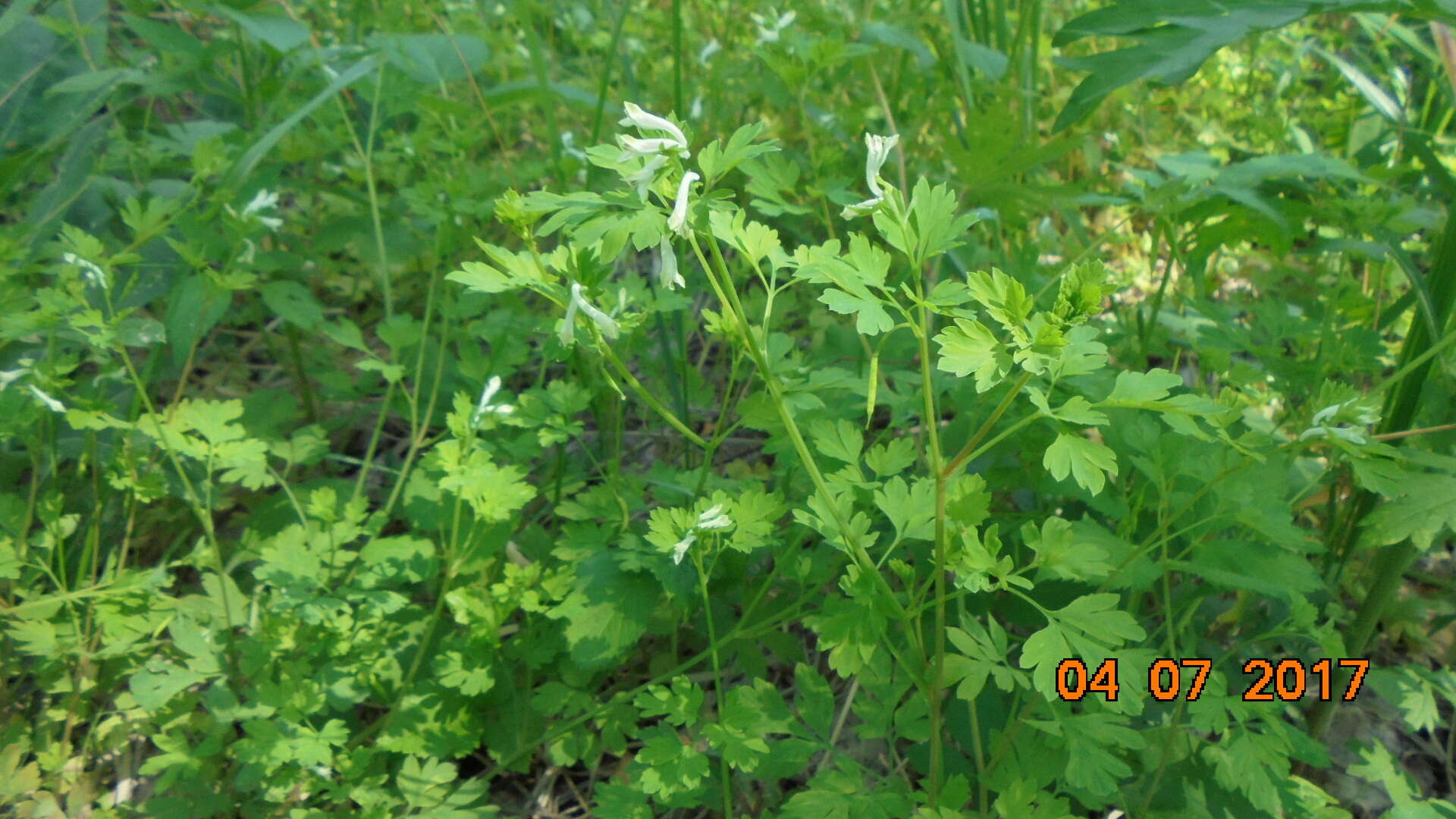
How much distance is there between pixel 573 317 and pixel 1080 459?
523 millimetres

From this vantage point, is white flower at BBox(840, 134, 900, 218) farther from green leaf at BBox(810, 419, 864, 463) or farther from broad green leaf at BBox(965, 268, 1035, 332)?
green leaf at BBox(810, 419, 864, 463)

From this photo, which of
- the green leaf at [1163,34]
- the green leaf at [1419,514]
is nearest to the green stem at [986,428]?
the green leaf at [1163,34]

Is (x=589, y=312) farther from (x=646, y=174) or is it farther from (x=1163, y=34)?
(x=1163, y=34)

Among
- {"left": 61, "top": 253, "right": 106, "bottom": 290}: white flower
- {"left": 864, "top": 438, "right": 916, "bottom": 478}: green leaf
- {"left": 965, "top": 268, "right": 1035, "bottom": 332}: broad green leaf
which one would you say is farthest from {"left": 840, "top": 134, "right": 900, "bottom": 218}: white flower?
{"left": 61, "top": 253, "right": 106, "bottom": 290}: white flower

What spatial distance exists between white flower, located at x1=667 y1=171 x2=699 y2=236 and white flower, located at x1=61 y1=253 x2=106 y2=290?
0.98 meters

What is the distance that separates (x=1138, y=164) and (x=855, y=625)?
218 cm

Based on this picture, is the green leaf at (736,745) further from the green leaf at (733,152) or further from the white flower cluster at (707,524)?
the green leaf at (733,152)

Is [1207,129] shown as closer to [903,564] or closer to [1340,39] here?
[1340,39]

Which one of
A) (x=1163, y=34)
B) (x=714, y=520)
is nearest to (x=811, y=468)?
(x=714, y=520)

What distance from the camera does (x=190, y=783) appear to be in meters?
1.39

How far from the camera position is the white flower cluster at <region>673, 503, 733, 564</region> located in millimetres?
1085

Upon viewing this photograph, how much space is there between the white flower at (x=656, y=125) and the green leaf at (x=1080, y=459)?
1.45ft

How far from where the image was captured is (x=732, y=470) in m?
1.83

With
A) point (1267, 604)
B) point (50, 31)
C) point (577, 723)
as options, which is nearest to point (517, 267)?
point (577, 723)
